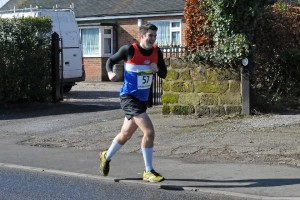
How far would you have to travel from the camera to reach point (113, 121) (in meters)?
14.0

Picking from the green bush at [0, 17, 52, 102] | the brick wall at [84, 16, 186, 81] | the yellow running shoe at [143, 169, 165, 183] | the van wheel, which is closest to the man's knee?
the yellow running shoe at [143, 169, 165, 183]

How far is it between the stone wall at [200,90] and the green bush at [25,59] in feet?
14.5

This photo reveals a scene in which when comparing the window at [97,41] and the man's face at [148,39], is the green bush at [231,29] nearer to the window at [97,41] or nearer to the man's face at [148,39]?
the man's face at [148,39]

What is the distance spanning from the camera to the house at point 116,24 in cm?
2752

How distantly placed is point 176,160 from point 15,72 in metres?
8.06

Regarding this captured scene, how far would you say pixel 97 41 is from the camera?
29.7m

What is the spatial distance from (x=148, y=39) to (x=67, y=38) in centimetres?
1247

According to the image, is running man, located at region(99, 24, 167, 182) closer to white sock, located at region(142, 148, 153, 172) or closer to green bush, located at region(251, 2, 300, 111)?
white sock, located at region(142, 148, 153, 172)

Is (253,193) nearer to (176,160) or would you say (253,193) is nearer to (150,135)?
(150,135)

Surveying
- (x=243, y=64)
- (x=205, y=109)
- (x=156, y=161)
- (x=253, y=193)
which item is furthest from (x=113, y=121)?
(x=253, y=193)

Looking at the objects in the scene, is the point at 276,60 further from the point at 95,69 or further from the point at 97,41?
the point at 97,41

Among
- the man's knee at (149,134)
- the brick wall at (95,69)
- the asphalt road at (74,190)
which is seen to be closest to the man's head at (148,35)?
the man's knee at (149,134)

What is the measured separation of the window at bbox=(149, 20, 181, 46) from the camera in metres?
27.2

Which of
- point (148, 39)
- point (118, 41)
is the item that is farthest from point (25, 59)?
point (118, 41)
